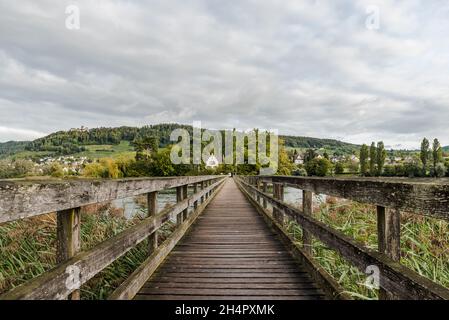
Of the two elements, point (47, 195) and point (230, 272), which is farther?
point (230, 272)

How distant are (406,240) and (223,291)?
139 inches

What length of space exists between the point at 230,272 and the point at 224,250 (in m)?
0.99

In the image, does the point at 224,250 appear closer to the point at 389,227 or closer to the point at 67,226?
the point at 389,227

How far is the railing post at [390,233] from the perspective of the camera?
1.89 m

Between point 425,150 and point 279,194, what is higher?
point 425,150

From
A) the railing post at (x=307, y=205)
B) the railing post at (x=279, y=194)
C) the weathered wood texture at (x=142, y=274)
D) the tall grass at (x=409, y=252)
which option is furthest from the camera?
the railing post at (x=279, y=194)

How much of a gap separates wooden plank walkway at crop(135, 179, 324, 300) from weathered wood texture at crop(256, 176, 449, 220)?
118 centimetres

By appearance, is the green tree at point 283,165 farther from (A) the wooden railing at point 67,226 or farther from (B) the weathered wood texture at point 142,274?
(A) the wooden railing at point 67,226

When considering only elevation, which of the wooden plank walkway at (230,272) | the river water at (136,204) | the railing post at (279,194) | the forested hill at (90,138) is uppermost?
the forested hill at (90,138)

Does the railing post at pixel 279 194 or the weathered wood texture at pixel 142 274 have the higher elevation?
the railing post at pixel 279 194

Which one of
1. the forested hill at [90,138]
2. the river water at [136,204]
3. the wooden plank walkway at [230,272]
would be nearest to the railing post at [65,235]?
the wooden plank walkway at [230,272]

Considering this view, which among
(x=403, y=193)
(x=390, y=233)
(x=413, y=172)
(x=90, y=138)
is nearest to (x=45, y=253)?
(x=390, y=233)

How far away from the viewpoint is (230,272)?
355 centimetres
